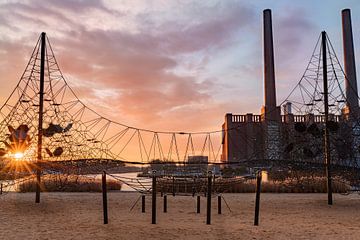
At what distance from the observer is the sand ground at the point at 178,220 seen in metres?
12.7

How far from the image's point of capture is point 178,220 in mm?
15773

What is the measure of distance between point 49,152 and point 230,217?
35.1 ft

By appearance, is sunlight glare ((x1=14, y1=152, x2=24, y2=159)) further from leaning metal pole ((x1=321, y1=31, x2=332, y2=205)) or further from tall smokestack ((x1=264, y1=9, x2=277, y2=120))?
tall smokestack ((x1=264, y1=9, x2=277, y2=120))

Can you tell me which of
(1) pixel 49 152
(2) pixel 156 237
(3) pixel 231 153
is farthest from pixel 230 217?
(3) pixel 231 153

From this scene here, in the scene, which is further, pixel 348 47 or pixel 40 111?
pixel 348 47

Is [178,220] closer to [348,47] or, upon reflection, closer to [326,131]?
[326,131]

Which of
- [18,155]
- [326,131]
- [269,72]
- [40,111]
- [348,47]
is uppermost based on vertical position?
[348,47]

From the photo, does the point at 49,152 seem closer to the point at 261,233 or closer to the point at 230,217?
the point at 230,217

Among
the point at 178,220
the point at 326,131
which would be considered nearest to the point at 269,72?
the point at 326,131

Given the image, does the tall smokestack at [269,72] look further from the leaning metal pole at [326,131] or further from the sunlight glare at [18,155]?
the sunlight glare at [18,155]

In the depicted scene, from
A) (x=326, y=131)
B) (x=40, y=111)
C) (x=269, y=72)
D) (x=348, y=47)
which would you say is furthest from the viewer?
(x=348, y=47)

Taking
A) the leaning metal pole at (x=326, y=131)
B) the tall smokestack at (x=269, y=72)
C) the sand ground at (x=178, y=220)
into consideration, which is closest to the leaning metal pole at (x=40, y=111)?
the sand ground at (x=178, y=220)

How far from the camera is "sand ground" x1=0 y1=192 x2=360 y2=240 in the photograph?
1273cm

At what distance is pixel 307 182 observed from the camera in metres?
28.6
